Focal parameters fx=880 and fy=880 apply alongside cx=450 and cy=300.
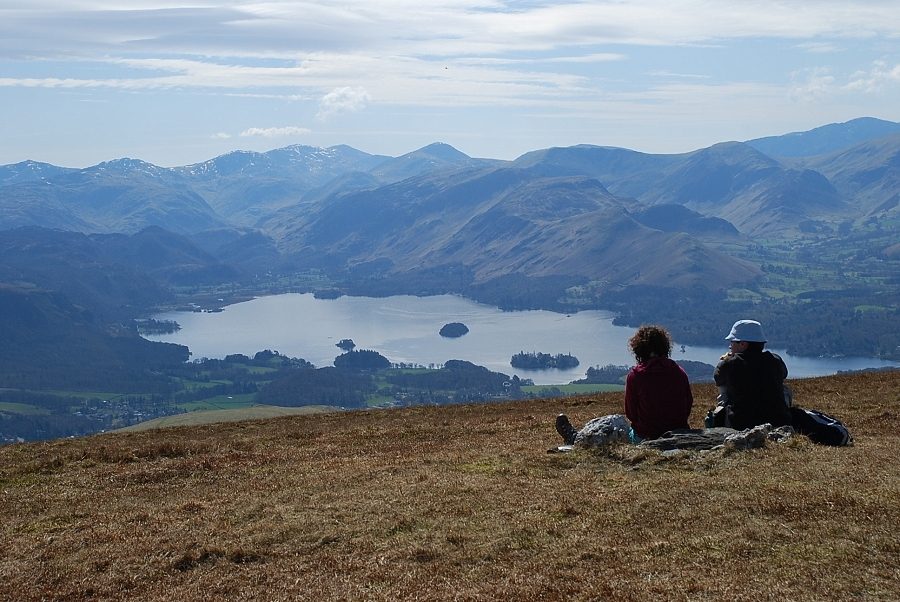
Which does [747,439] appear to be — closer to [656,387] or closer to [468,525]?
[656,387]

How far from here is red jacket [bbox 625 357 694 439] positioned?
760 inches

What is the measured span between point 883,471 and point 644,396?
201 inches

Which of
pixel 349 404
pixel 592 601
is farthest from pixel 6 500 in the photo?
pixel 349 404

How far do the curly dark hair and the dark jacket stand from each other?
1.25 meters

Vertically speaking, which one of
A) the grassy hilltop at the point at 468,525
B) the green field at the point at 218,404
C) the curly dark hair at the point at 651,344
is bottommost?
the green field at the point at 218,404

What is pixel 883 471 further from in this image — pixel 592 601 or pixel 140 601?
pixel 140 601

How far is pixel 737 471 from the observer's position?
16.7 meters

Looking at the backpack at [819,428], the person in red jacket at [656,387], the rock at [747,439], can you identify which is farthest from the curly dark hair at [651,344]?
the backpack at [819,428]

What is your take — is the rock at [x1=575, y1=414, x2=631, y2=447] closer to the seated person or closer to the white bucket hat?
the seated person

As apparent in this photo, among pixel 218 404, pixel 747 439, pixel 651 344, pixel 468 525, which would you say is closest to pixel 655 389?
pixel 651 344

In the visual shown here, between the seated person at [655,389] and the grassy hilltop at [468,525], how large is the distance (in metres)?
1.27

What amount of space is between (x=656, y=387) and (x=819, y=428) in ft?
12.3

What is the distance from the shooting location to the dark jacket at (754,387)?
18938 mm

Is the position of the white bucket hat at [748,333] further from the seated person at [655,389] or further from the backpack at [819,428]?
the backpack at [819,428]
